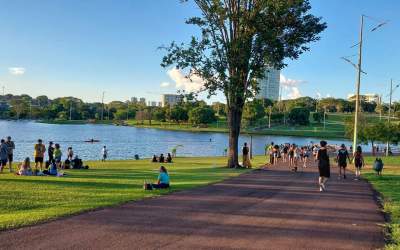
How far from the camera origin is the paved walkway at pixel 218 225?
30.1 feet

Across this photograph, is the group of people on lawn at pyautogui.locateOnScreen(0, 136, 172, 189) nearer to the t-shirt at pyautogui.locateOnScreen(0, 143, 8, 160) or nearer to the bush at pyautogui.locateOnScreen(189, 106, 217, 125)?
the t-shirt at pyautogui.locateOnScreen(0, 143, 8, 160)

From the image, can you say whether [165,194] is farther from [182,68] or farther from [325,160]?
[182,68]

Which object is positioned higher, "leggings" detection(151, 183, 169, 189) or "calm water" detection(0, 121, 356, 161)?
"leggings" detection(151, 183, 169, 189)

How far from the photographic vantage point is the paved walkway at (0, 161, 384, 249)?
916 cm

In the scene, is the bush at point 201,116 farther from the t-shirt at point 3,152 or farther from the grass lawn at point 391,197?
the t-shirt at point 3,152

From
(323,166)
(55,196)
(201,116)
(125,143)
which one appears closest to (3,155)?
(55,196)

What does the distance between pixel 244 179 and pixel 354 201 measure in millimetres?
7076

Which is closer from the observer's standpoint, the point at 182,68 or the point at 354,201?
the point at 354,201

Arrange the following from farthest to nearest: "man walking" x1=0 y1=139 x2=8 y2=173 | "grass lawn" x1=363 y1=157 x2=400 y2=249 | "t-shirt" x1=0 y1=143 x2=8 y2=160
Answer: "t-shirt" x1=0 y1=143 x2=8 y2=160 < "man walking" x1=0 y1=139 x2=8 y2=173 < "grass lawn" x1=363 y1=157 x2=400 y2=249

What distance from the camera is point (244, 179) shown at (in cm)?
2236

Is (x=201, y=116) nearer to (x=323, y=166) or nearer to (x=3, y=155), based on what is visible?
(x=3, y=155)

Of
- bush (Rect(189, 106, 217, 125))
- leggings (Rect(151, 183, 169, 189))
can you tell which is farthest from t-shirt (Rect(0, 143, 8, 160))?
bush (Rect(189, 106, 217, 125))

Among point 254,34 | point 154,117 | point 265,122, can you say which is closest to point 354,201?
point 254,34

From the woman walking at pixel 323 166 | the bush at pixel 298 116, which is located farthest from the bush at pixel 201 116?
the woman walking at pixel 323 166
